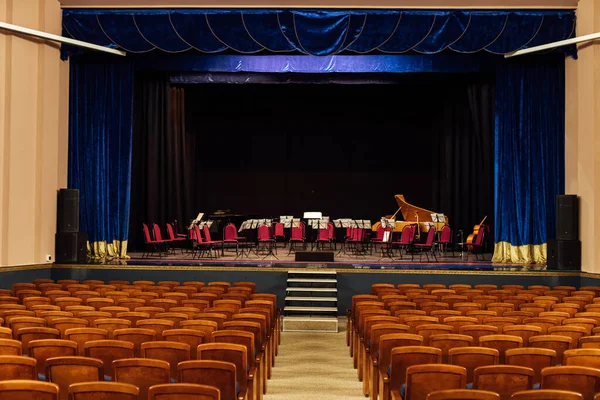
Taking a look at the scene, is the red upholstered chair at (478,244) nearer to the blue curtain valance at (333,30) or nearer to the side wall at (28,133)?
the blue curtain valance at (333,30)

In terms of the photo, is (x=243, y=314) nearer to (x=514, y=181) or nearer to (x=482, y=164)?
(x=514, y=181)

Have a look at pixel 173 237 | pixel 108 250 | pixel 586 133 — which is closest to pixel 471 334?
pixel 586 133

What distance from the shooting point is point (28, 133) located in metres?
13.6

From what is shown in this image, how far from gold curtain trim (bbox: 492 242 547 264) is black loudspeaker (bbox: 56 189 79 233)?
8.55 meters

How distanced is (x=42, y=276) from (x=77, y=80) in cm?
428

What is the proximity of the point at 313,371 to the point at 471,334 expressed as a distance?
2.41m

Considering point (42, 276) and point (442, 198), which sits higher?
point (442, 198)

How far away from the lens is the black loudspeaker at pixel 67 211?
14289 mm

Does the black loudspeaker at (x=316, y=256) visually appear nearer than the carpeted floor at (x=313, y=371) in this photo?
No

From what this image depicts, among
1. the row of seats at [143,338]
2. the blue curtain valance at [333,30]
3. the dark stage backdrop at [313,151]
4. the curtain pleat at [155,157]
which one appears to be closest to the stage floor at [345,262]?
the curtain pleat at [155,157]

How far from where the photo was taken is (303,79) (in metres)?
17.4

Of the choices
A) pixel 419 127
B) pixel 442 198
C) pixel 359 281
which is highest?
pixel 419 127

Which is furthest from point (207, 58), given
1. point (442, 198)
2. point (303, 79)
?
point (442, 198)

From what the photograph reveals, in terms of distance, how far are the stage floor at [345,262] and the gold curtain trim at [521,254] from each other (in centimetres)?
29
